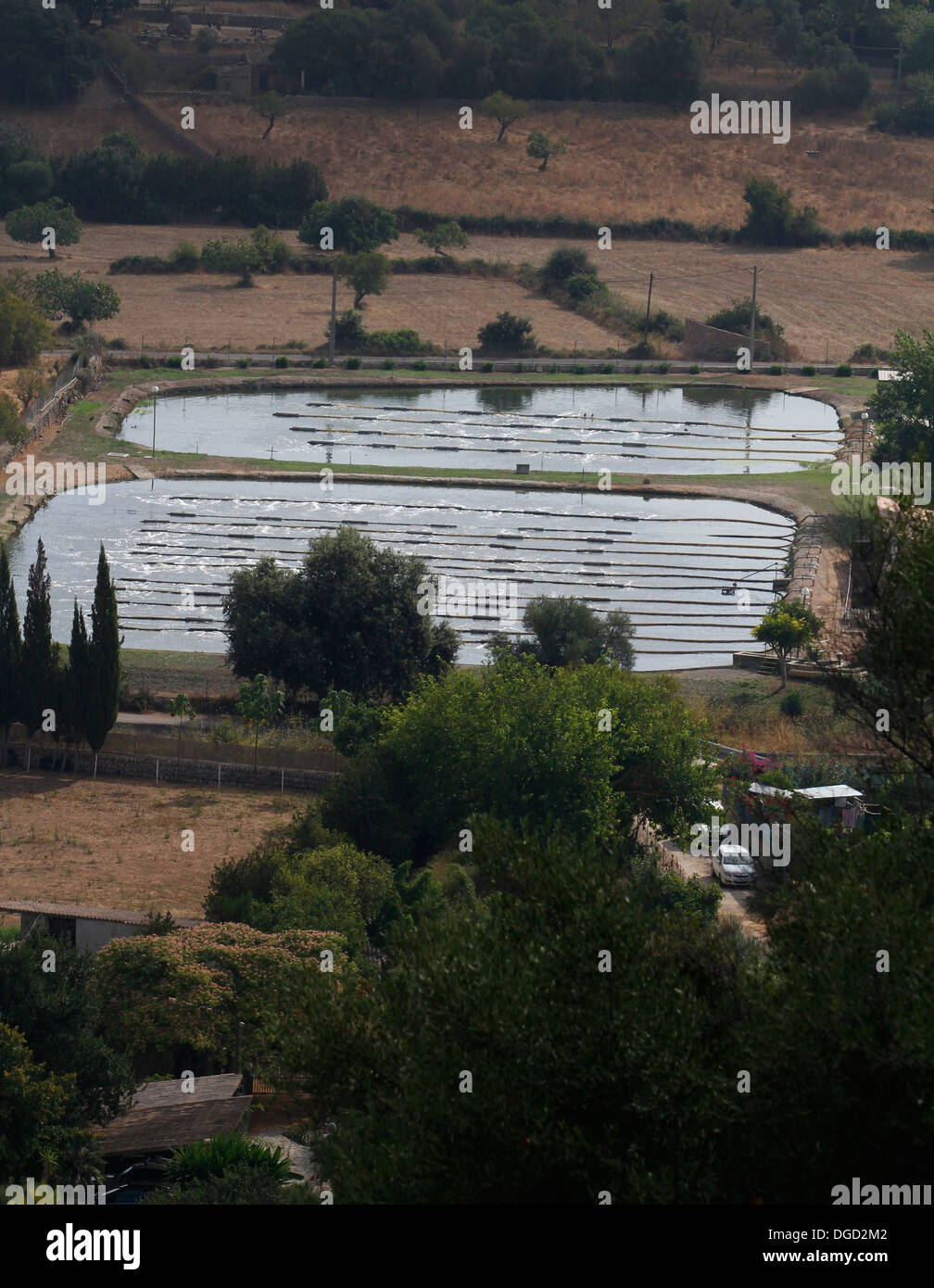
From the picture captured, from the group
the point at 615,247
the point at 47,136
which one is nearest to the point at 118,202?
the point at 47,136

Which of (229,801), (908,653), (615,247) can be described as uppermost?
(615,247)

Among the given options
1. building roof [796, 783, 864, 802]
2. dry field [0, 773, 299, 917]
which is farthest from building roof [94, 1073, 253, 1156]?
building roof [796, 783, 864, 802]

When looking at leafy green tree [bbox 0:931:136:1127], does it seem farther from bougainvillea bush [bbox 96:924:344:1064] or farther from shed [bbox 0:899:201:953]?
shed [bbox 0:899:201:953]

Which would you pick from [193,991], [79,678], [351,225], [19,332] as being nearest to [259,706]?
[79,678]

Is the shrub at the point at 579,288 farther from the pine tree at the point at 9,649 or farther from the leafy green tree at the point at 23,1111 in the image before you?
the leafy green tree at the point at 23,1111

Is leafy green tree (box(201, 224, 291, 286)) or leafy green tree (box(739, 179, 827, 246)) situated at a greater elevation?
leafy green tree (box(739, 179, 827, 246))

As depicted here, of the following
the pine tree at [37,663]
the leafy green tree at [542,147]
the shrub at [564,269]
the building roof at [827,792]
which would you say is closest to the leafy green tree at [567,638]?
the building roof at [827,792]
